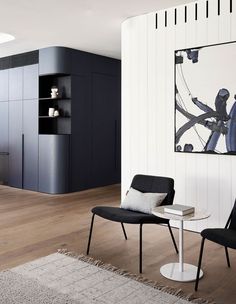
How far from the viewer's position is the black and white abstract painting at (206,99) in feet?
12.1

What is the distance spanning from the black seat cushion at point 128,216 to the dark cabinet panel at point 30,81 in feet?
12.1

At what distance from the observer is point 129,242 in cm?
368

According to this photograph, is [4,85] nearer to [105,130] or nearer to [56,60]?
[56,60]

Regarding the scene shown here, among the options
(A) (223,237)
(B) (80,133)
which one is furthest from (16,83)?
(A) (223,237)

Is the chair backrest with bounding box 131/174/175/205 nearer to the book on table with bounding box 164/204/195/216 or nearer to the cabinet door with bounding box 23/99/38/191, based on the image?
the book on table with bounding box 164/204/195/216

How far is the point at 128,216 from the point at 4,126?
4.71 m

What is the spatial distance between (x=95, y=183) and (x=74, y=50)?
247 cm

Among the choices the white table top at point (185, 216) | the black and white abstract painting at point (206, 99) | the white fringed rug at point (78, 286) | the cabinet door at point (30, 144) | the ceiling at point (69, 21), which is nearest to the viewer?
the white fringed rug at point (78, 286)

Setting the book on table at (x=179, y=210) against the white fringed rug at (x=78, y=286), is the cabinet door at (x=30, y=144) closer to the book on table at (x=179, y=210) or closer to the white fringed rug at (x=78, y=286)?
the white fringed rug at (x=78, y=286)

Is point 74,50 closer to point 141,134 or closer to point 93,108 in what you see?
point 93,108

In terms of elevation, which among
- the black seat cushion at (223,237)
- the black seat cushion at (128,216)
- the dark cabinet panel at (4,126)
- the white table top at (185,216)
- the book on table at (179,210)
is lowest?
the black seat cushion at (223,237)


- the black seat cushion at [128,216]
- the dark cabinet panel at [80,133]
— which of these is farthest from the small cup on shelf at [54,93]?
the black seat cushion at [128,216]

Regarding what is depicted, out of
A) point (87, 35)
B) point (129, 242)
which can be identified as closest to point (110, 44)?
point (87, 35)

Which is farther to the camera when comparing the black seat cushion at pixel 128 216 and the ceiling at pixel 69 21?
the ceiling at pixel 69 21
